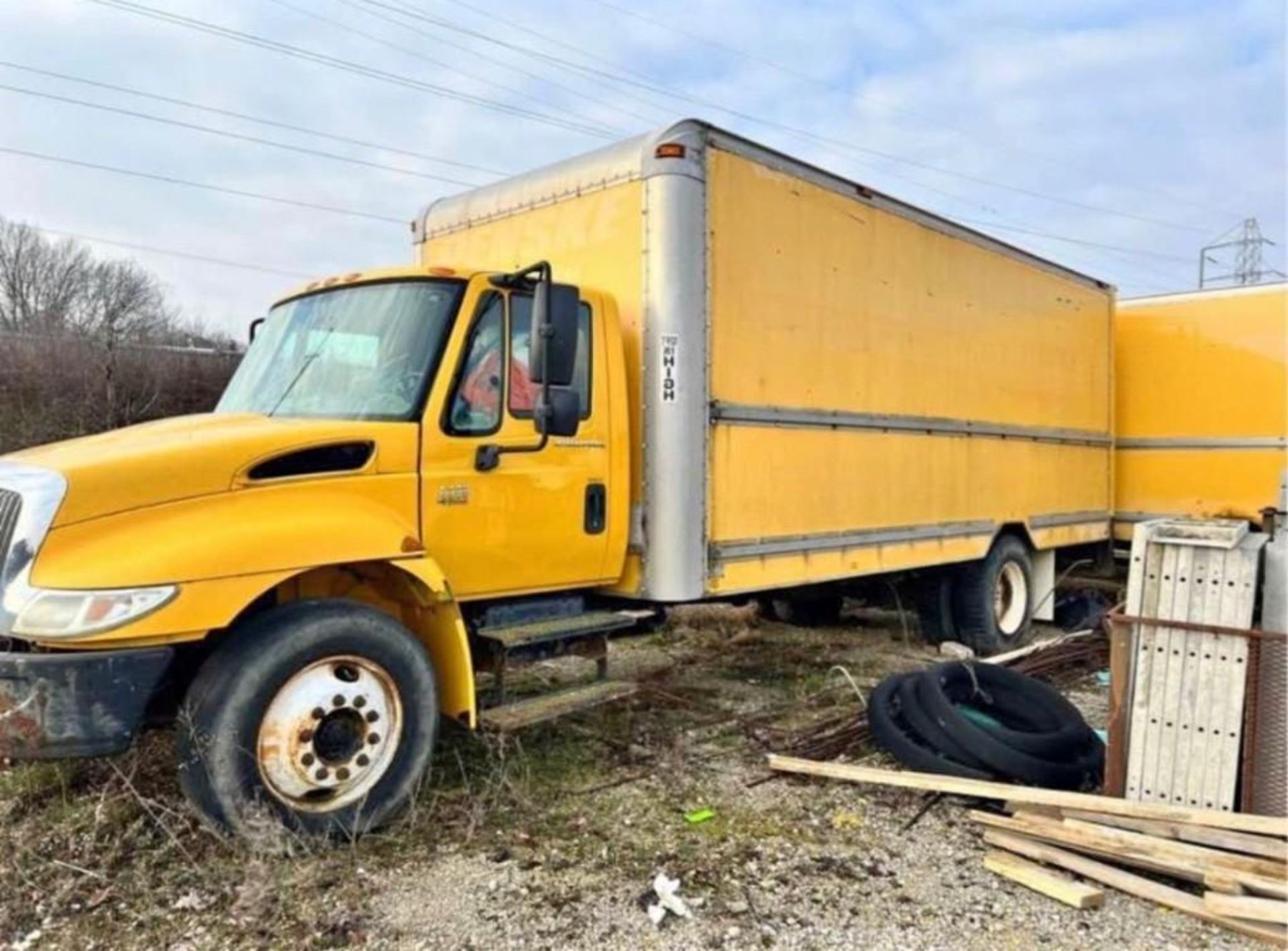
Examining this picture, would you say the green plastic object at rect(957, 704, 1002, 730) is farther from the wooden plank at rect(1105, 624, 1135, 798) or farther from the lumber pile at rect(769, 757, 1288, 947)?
the lumber pile at rect(769, 757, 1288, 947)

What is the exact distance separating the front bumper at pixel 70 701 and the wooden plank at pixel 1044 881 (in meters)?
3.39

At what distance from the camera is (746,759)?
516cm

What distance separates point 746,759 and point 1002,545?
414 centimetres

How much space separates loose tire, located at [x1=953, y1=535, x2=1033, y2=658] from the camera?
8.01 metres

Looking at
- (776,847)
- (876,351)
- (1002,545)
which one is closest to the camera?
(776,847)

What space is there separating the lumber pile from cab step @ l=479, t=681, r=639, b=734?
74.0 inches

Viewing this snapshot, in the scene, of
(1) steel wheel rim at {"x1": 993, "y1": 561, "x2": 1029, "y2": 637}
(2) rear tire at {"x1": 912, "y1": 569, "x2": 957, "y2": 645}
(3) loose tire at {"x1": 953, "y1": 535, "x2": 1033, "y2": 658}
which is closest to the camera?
(3) loose tire at {"x1": 953, "y1": 535, "x2": 1033, "y2": 658}

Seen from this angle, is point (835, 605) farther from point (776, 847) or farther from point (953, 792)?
point (776, 847)

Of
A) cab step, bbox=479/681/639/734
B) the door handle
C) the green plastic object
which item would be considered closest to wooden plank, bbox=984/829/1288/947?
the green plastic object

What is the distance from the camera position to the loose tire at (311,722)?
3.55 meters

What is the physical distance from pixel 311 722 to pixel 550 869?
3.73 ft

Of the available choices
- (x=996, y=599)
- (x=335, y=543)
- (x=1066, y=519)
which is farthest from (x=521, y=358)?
(x=1066, y=519)

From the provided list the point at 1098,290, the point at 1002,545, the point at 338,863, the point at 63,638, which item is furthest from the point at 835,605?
the point at 63,638

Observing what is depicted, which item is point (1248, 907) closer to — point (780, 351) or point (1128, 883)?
point (1128, 883)
